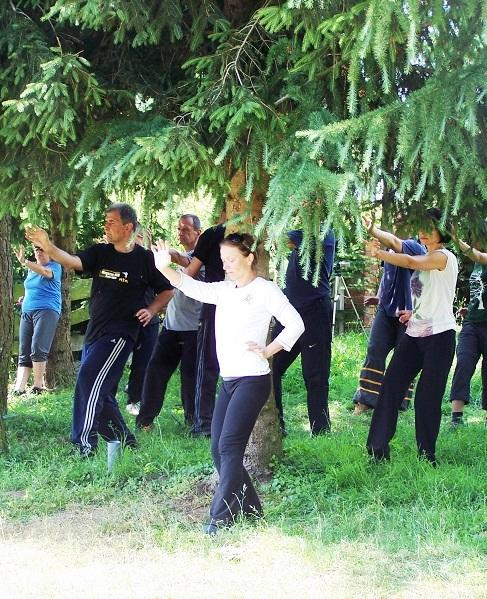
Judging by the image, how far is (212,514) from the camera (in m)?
4.97

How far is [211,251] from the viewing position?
23.2 ft

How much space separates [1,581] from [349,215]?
101 inches

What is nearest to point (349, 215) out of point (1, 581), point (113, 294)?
point (1, 581)

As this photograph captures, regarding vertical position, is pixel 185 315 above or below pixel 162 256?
below

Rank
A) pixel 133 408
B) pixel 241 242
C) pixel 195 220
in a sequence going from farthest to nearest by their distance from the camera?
pixel 133 408 < pixel 195 220 < pixel 241 242

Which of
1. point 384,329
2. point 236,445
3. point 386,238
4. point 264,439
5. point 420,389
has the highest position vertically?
point 386,238

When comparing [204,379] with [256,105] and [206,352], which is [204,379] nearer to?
[206,352]

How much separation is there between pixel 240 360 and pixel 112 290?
2.11m

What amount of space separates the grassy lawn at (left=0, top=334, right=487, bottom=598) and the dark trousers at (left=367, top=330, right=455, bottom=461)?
0.20 metres

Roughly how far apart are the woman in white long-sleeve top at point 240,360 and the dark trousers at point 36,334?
5231 millimetres

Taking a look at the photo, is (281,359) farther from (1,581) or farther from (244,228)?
(1,581)

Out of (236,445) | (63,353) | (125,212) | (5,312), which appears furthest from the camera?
(63,353)

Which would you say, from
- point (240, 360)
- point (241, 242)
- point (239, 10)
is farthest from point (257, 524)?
point (239, 10)

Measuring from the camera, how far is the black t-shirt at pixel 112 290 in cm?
676
